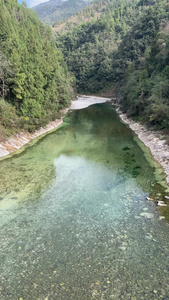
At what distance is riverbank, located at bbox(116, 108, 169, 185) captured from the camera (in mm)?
20528

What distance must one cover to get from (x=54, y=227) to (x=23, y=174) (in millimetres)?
7705

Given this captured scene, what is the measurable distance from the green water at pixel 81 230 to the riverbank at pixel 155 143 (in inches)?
54.5

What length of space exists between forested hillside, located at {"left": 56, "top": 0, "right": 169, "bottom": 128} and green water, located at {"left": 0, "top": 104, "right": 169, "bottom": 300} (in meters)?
15.2

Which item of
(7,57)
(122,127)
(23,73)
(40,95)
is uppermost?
(7,57)

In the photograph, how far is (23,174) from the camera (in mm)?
18297

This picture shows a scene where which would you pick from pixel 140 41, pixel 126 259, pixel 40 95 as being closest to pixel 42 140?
pixel 40 95

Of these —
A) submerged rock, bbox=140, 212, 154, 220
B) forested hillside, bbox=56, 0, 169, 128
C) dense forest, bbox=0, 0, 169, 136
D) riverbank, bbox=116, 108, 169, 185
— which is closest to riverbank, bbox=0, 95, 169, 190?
riverbank, bbox=116, 108, 169, 185

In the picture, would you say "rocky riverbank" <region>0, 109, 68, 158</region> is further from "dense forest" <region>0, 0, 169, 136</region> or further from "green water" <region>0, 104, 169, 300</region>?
"green water" <region>0, 104, 169, 300</region>

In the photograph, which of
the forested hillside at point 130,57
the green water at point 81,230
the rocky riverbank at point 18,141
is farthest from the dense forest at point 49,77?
the green water at point 81,230

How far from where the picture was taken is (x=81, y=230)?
11.5m

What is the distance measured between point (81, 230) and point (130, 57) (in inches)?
3655

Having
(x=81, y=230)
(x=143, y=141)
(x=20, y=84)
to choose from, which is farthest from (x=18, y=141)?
(x=81, y=230)

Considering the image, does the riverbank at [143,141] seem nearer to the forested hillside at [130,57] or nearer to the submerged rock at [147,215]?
the forested hillside at [130,57]

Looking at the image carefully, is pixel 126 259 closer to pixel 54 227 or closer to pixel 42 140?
pixel 54 227
